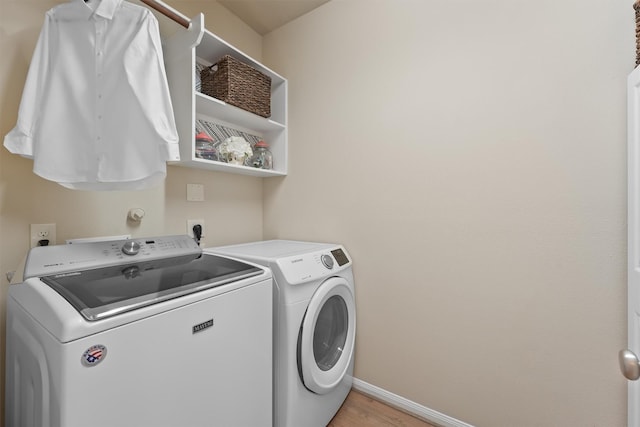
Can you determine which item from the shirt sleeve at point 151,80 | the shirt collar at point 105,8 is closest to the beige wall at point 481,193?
the shirt sleeve at point 151,80

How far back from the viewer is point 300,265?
1363 mm

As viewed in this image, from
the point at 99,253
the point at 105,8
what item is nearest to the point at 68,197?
the point at 99,253

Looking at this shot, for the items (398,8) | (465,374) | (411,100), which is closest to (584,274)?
(465,374)

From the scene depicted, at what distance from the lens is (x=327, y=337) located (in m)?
1.66

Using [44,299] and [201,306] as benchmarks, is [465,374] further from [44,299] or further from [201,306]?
[44,299]

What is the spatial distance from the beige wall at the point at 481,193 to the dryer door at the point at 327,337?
0.14m

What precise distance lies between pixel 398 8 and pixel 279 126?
1018 millimetres

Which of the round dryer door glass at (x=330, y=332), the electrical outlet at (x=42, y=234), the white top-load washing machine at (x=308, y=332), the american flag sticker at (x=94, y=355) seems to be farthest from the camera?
the round dryer door glass at (x=330, y=332)

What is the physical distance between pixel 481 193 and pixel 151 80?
155 centimetres

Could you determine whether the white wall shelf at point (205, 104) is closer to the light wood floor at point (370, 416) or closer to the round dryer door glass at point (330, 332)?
the round dryer door glass at point (330, 332)

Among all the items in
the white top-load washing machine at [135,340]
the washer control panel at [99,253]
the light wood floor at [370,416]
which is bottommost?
the light wood floor at [370,416]

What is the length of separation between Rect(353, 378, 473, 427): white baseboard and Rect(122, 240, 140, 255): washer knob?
1.49 metres

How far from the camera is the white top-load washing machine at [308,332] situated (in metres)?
1.27

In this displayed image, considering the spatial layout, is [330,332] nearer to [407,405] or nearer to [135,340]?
[407,405]
